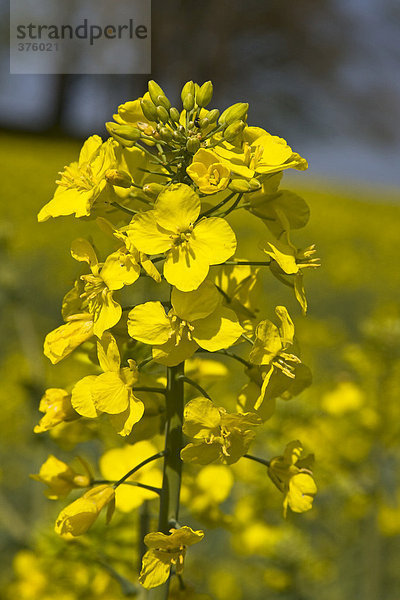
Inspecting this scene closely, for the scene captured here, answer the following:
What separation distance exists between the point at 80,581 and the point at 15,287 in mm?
1228

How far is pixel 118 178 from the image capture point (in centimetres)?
91

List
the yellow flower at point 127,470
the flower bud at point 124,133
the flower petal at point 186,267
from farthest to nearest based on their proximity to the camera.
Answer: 1. the yellow flower at point 127,470
2. the flower bud at point 124,133
3. the flower petal at point 186,267

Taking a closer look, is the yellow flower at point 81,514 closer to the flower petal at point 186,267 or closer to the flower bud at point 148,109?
the flower petal at point 186,267

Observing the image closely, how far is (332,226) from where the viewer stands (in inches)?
400

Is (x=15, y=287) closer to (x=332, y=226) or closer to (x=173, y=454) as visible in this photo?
(x=173, y=454)

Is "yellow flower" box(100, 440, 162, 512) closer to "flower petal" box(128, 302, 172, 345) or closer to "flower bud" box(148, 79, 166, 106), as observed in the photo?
"flower petal" box(128, 302, 172, 345)

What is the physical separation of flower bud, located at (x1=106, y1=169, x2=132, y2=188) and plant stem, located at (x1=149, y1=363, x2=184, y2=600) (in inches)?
11.0

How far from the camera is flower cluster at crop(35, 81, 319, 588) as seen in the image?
0.86 m

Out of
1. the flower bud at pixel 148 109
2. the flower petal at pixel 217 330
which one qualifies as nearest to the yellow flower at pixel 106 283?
the flower petal at pixel 217 330

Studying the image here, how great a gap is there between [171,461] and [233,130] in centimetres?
49

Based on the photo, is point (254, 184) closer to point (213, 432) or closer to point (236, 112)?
point (236, 112)

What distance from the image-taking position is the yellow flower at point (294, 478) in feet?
3.21

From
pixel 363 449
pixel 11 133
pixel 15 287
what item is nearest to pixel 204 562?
pixel 363 449

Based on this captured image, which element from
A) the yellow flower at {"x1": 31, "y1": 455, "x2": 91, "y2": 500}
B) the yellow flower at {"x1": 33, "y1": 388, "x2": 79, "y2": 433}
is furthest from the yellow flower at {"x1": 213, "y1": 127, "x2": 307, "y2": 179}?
the yellow flower at {"x1": 31, "y1": 455, "x2": 91, "y2": 500}
